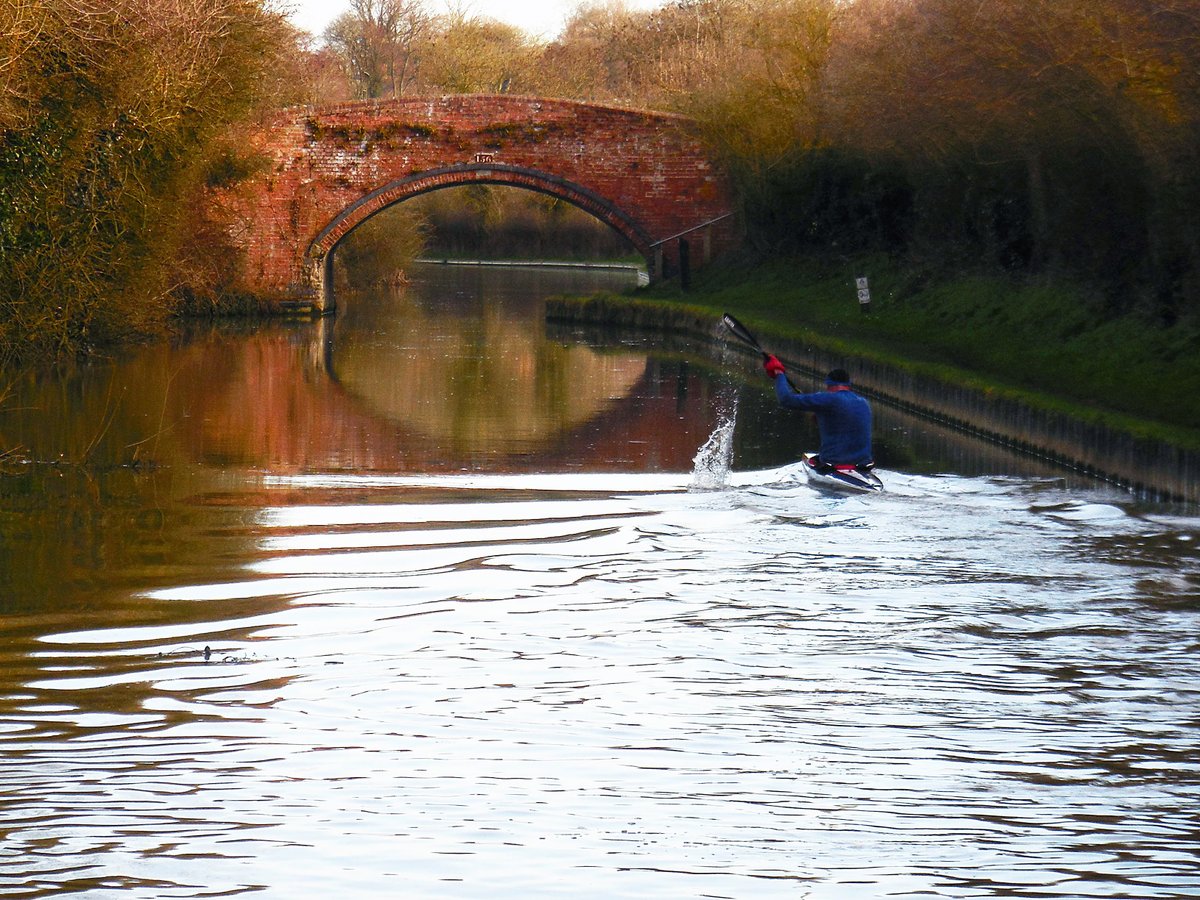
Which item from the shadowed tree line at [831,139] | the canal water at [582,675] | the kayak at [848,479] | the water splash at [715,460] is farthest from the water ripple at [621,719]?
the shadowed tree line at [831,139]

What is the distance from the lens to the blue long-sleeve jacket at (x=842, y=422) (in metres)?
14.0

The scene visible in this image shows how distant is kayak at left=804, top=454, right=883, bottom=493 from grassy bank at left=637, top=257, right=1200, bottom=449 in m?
2.28

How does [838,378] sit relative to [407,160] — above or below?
below

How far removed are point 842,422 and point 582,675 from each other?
657cm

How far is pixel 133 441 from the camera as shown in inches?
650

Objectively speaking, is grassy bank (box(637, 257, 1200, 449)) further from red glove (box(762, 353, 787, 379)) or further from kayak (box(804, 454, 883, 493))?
red glove (box(762, 353, 787, 379))

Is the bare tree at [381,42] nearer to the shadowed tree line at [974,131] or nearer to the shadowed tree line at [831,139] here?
the shadowed tree line at [974,131]

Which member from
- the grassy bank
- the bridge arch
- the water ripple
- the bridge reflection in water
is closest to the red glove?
the bridge reflection in water

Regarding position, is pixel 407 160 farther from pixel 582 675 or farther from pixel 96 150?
pixel 582 675

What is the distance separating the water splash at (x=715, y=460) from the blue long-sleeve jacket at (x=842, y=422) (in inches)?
39.5

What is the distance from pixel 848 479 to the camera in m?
13.9

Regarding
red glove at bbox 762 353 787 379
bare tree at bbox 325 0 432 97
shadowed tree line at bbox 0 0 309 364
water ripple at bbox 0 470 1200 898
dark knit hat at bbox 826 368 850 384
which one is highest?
bare tree at bbox 325 0 432 97

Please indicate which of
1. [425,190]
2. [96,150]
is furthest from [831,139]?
[96,150]

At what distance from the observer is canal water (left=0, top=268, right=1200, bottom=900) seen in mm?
5418
